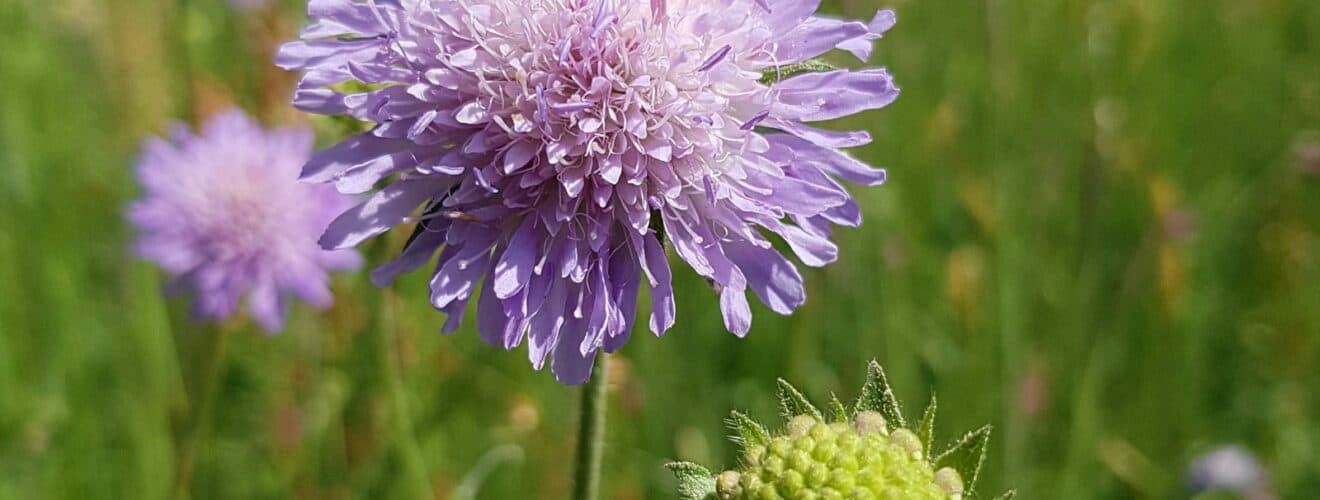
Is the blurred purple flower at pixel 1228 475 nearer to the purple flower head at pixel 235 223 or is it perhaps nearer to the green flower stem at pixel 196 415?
the purple flower head at pixel 235 223

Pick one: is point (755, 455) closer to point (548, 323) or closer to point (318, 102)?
point (548, 323)

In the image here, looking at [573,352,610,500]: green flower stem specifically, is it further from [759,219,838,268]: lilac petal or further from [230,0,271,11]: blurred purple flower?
[230,0,271,11]: blurred purple flower

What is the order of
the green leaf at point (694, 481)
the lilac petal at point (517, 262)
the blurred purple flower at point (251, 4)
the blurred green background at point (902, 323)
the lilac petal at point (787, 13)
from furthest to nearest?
1. the blurred purple flower at point (251, 4)
2. the blurred green background at point (902, 323)
3. the lilac petal at point (787, 13)
4. the lilac petal at point (517, 262)
5. the green leaf at point (694, 481)

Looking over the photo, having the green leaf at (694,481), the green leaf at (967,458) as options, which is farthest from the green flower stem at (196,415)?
the green leaf at (967,458)

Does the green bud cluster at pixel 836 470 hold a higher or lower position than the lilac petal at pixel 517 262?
lower

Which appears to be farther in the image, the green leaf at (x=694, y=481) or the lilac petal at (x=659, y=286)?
the lilac petal at (x=659, y=286)

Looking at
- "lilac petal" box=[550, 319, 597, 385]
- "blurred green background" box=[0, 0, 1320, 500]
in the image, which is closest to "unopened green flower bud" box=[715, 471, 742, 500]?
"lilac petal" box=[550, 319, 597, 385]

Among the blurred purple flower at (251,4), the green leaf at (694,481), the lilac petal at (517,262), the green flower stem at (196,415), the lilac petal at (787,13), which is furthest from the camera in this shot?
the blurred purple flower at (251,4)

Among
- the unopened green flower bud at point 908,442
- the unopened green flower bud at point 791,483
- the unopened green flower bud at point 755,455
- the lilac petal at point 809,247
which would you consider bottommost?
the unopened green flower bud at point 791,483
